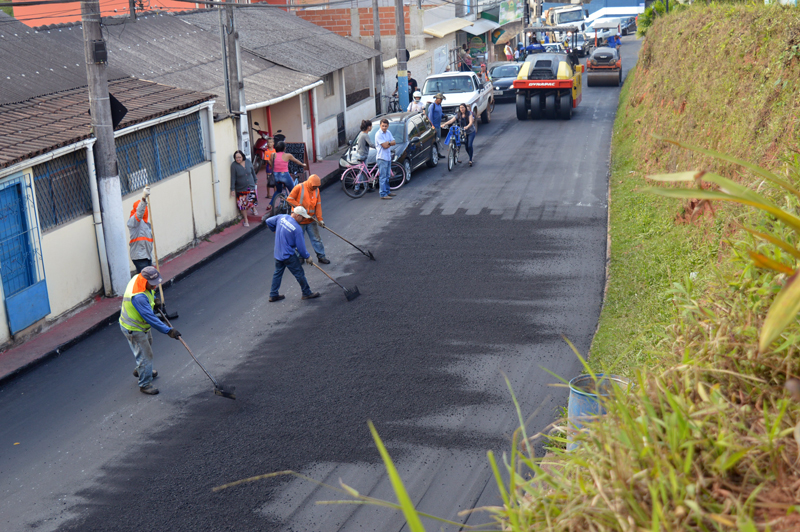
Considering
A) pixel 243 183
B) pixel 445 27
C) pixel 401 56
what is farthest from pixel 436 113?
pixel 445 27

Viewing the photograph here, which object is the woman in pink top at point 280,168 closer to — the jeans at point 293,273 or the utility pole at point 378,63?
the jeans at point 293,273

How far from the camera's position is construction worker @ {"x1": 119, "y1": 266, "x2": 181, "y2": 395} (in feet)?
27.7

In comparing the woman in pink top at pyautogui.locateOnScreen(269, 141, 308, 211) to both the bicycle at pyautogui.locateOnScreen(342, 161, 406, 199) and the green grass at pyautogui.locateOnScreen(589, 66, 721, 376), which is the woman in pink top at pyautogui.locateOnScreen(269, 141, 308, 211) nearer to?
the bicycle at pyautogui.locateOnScreen(342, 161, 406, 199)

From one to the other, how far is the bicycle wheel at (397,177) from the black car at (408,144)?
0.15 m

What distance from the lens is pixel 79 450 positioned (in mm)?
7566

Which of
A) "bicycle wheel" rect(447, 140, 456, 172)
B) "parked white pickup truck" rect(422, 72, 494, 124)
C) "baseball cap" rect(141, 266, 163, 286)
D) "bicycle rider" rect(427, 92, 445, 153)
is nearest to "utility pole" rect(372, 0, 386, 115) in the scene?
"parked white pickup truck" rect(422, 72, 494, 124)

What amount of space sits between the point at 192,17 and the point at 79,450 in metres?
18.5

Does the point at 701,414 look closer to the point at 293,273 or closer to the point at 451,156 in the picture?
the point at 293,273

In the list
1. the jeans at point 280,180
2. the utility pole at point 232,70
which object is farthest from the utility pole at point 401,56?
the jeans at point 280,180

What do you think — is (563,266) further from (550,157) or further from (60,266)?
(550,157)

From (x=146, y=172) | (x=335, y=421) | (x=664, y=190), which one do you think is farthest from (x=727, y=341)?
(x=146, y=172)

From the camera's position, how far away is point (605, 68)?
35.9m

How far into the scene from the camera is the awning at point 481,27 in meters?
47.1

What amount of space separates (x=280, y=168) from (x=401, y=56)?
12.4 meters
